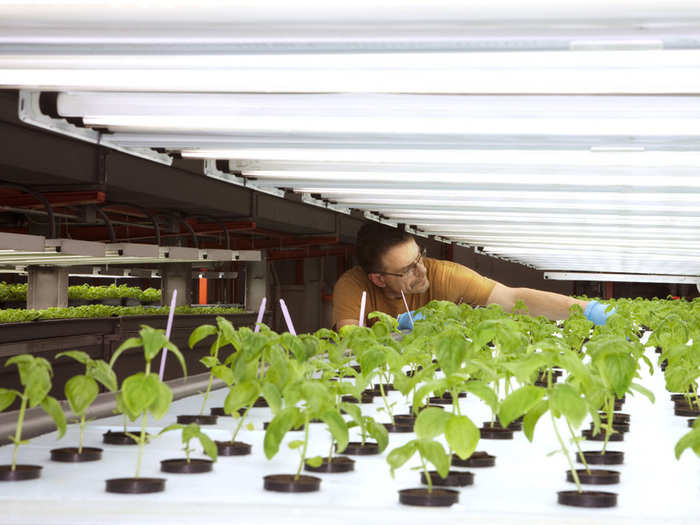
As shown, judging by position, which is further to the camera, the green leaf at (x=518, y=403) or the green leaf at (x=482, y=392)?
the green leaf at (x=482, y=392)

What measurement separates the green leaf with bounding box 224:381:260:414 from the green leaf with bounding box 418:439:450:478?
1.34ft

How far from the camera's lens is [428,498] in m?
1.03

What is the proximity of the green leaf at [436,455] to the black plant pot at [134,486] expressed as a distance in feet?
1.16

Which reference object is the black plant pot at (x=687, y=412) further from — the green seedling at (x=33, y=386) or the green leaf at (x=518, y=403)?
the green seedling at (x=33, y=386)

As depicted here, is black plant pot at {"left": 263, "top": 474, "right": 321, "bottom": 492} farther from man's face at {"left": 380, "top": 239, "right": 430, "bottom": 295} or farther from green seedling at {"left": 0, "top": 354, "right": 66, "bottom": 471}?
man's face at {"left": 380, "top": 239, "right": 430, "bottom": 295}

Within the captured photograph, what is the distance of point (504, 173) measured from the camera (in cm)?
244

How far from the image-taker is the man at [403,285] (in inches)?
184

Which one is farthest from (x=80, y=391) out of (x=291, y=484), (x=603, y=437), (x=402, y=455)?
(x=603, y=437)

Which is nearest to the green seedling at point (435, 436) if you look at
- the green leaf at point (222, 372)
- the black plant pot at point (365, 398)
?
the green leaf at point (222, 372)

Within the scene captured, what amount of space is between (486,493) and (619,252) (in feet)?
16.9

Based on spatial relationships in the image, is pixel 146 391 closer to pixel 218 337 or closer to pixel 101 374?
pixel 101 374

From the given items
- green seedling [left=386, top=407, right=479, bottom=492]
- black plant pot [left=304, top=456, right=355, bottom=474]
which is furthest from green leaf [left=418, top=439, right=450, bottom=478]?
black plant pot [left=304, top=456, right=355, bottom=474]

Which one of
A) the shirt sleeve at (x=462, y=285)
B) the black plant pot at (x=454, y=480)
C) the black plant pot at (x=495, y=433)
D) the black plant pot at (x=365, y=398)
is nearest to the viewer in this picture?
the black plant pot at (x=454, y=480)

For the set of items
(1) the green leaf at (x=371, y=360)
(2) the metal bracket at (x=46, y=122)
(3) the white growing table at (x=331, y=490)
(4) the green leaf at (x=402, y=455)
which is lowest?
(3) the white growing table at (x=331, y=490)
